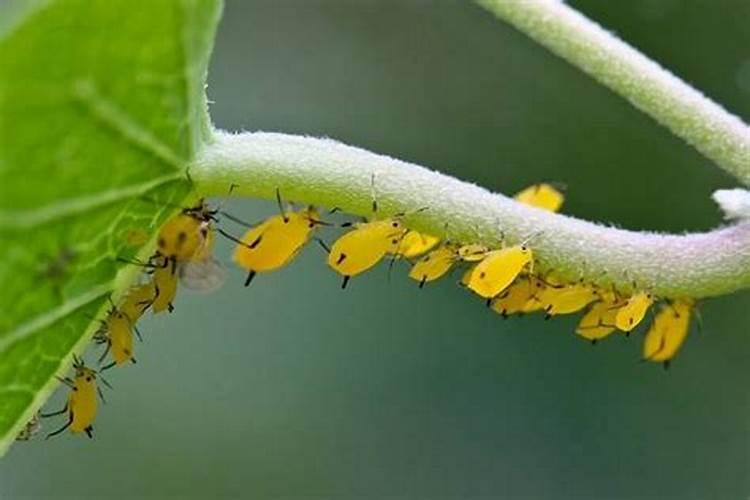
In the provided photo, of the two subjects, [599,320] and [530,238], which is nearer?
[530,238]

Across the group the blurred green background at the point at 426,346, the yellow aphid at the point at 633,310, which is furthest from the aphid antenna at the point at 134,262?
the blurred green background at the point at 426,346

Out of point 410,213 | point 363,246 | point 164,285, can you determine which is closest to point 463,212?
point 410,213

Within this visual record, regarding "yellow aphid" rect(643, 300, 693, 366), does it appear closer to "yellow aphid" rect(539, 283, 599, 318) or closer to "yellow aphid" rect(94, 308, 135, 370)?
"yellow aphid" rect(539, 283, 599, 318)

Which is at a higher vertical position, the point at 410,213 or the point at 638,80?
the point at 638,80

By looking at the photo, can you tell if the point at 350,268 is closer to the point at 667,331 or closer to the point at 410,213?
the point at 410,213

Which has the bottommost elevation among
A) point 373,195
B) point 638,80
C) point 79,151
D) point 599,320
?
point 79,151

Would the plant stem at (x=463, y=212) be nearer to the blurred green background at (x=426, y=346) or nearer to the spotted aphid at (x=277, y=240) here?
the spotted aphid at (x=277, y=240)

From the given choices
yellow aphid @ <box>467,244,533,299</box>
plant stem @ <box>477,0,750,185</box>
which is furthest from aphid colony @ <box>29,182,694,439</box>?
plant stem @ <box>477,0,750,185</box>
